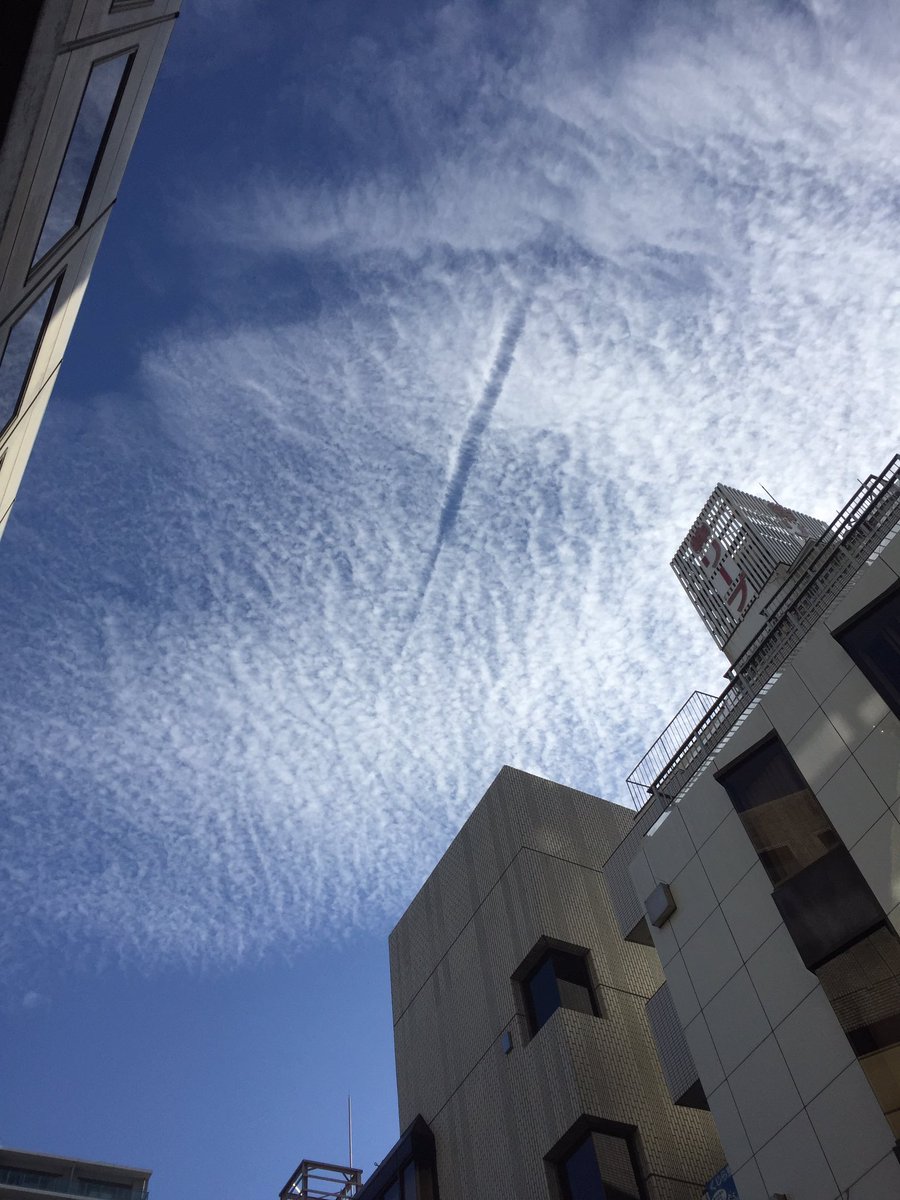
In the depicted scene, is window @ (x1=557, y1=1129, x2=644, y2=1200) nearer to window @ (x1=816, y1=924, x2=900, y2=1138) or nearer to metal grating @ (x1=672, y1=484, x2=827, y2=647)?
window @ (x1=816, y1=924, x2=900, y2=1138)

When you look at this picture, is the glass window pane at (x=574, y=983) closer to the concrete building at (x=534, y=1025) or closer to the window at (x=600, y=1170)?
the concrete building at (x=534, y=1025)

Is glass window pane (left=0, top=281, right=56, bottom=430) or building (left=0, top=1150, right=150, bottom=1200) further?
building (left=0, top=1150, right=150, bottom=1200)

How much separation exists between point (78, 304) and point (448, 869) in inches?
738

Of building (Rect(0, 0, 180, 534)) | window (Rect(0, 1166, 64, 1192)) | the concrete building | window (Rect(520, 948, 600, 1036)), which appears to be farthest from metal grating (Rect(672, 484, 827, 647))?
window (Rect(0, 1166, 64, 1192))

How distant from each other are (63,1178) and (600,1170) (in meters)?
72.8

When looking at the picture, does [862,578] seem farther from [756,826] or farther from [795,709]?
[756,826]

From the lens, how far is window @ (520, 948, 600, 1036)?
20.0m

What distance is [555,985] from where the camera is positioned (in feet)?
66.1

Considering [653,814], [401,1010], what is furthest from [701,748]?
[401,1010]

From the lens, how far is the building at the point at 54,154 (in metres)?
8.40

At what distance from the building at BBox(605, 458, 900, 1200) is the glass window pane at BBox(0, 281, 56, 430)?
13.7 m

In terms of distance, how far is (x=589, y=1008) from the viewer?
1998 cm

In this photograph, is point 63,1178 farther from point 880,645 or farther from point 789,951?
point 880,645

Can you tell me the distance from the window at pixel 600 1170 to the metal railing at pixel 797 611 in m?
6.84
